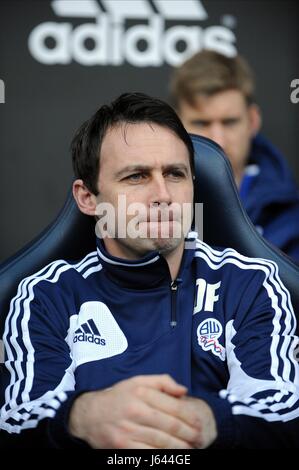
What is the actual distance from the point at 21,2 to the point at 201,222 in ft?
6.76

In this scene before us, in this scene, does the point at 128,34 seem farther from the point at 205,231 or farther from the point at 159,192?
the point at 159,192

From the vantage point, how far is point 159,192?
1.75 meters

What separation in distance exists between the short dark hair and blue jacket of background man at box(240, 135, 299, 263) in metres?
1.18

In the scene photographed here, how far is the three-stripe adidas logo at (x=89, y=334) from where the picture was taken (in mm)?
1742

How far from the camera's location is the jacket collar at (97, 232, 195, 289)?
5.80 feet

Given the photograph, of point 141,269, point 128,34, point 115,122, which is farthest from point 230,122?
point 141,269

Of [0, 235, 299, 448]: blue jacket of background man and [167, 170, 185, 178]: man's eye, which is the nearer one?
[0, 235, 299, 448]: blue jacket of background man

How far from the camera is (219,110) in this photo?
3.29 meters

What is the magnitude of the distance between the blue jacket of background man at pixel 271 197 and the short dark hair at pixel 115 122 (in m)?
1.18

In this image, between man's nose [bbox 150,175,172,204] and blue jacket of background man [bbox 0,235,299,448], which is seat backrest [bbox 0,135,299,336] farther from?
man's nose [bbox 150,175,172,204]

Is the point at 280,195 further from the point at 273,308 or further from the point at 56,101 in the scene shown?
the point at 273,308

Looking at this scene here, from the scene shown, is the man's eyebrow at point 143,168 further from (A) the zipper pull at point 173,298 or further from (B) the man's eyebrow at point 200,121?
(B) the man's eyebrow at point 200,121

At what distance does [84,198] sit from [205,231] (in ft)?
0.89

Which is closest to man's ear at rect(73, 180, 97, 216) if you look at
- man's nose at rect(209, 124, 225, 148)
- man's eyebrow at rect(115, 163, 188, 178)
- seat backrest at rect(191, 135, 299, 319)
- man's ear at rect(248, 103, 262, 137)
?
man's eyebrow at rect(115, 163, 188, 178)
